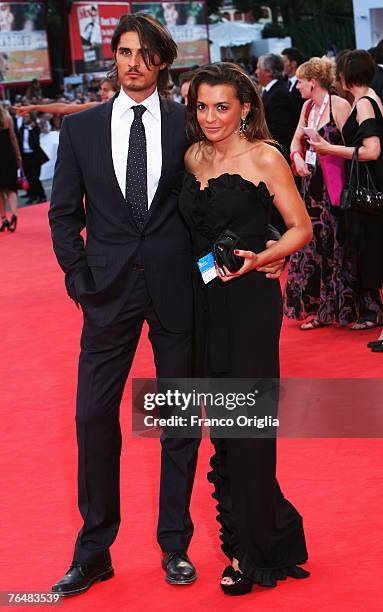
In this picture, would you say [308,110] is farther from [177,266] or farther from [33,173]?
[33,173]

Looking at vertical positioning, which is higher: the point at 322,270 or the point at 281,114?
the point at 281,114

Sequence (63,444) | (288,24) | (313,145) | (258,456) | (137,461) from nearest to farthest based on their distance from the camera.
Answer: (258,456), (137,461), (63,444), (313,145), (288,24)

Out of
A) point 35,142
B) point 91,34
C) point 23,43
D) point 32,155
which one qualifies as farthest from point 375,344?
point 91,34

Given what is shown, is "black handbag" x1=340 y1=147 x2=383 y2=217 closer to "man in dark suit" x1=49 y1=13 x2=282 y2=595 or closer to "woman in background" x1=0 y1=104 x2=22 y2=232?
"man in dark suit" x1=49 y1=13 x2=282 y2=595

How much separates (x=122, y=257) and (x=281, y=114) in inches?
250

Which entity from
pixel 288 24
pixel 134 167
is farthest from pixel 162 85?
pixel 288 24

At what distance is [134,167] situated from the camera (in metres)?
3.63

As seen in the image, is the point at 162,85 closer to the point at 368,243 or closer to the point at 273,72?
the point at 368,243

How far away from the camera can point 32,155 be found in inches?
736

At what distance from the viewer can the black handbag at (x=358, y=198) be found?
6.61 m

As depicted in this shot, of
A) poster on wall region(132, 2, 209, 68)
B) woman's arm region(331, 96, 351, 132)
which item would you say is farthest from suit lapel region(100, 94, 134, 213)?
poster on wall region(132, 2, 209, 68)


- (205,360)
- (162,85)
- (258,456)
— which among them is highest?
(162,85)

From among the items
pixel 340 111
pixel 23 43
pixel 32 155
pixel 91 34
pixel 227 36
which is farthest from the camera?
pixel 227 36

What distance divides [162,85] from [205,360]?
93cm
